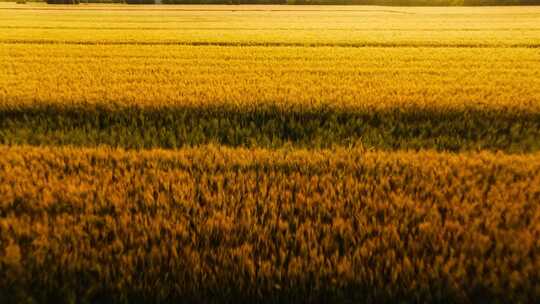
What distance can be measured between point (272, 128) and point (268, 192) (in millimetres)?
3122

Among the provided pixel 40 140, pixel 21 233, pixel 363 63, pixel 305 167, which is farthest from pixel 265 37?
pixel 21 233

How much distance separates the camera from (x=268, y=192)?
4129 millimetres

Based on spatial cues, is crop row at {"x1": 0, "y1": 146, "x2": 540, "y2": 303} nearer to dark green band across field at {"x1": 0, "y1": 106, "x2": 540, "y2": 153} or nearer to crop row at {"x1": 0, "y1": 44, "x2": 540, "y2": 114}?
dark green band across field at {"x1": 0, "y1": 106, "x2": 540, "y2": 153}

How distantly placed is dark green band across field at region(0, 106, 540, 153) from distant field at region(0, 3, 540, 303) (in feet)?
0.12

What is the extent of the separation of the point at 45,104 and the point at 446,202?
7159 millimetres

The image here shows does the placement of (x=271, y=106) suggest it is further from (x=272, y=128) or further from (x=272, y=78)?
(x=272, y=78)

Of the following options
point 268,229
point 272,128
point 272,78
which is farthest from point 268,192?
point 272,78

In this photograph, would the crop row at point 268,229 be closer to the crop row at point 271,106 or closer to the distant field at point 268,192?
the distant field at point 268,192

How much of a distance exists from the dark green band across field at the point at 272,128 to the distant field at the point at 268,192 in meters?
0.04

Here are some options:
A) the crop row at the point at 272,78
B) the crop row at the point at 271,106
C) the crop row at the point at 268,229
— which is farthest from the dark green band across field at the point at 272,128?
the crop row at the point at 268,229

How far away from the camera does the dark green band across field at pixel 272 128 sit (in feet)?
21.2

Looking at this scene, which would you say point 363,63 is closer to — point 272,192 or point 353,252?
point 272,192

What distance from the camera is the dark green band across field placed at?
6457mm

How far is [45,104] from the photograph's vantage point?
805 cm
